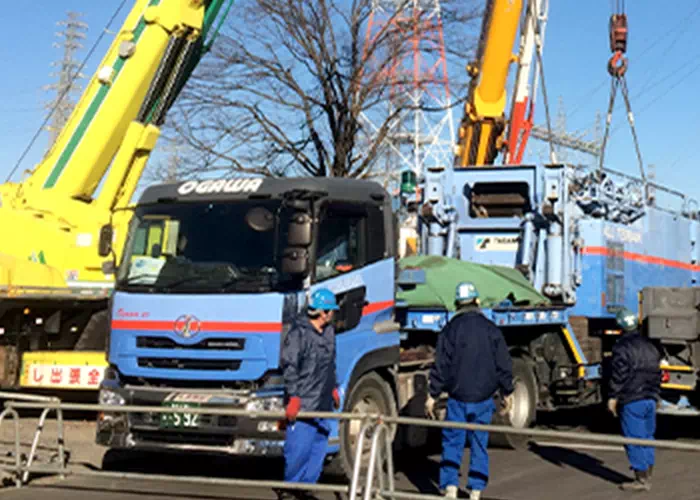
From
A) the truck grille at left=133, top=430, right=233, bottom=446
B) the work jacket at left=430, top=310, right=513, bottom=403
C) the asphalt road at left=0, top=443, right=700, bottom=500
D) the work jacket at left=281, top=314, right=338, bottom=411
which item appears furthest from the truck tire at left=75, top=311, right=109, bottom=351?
the work jacket at left=430, top=310, right=513, bottom=403

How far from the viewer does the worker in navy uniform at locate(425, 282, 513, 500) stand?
25.8 ft

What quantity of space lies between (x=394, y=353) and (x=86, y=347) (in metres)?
4.67

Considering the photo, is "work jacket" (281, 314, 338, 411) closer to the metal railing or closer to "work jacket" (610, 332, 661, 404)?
the metal railing

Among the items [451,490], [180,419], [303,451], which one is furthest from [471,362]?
[180,419]

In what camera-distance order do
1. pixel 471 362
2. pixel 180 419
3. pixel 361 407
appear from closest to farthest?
1. pixel 471 362
2. pixel 180 419
3. pixel 361 407

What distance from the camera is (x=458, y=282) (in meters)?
11.3

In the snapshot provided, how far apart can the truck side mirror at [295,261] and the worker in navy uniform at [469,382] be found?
1399 mm

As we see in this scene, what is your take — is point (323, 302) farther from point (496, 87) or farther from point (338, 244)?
point (496, 87)

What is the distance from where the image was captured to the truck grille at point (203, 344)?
8.10m

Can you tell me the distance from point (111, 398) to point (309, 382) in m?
2.11

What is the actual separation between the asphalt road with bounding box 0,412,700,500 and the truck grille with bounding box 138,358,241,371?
3.31ft

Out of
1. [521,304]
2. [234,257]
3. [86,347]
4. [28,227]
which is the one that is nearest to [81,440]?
[86,347]

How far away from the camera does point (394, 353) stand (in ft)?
31.2

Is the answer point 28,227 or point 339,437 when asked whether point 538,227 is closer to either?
point 339,437
